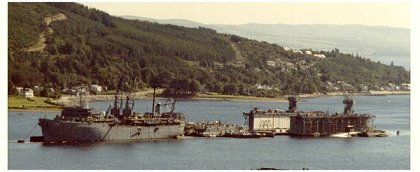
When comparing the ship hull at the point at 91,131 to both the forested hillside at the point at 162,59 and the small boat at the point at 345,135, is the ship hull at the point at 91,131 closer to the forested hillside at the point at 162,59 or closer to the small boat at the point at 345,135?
the small boat at the point at 345,135

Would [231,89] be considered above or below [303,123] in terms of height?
above

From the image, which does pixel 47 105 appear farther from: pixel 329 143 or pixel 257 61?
pixel 257 61

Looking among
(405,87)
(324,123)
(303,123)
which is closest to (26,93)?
(303,123)

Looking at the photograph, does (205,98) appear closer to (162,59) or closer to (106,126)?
(162,59)

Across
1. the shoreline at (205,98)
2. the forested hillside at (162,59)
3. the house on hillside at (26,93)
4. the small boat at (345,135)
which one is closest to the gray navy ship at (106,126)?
the small boat at (345,135)

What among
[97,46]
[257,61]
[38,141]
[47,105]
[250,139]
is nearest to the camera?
[38,141]

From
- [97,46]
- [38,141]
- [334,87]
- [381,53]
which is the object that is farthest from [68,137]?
[334,87]

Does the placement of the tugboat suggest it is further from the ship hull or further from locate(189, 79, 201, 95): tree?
locate(189, 79, 201, 95): tree
